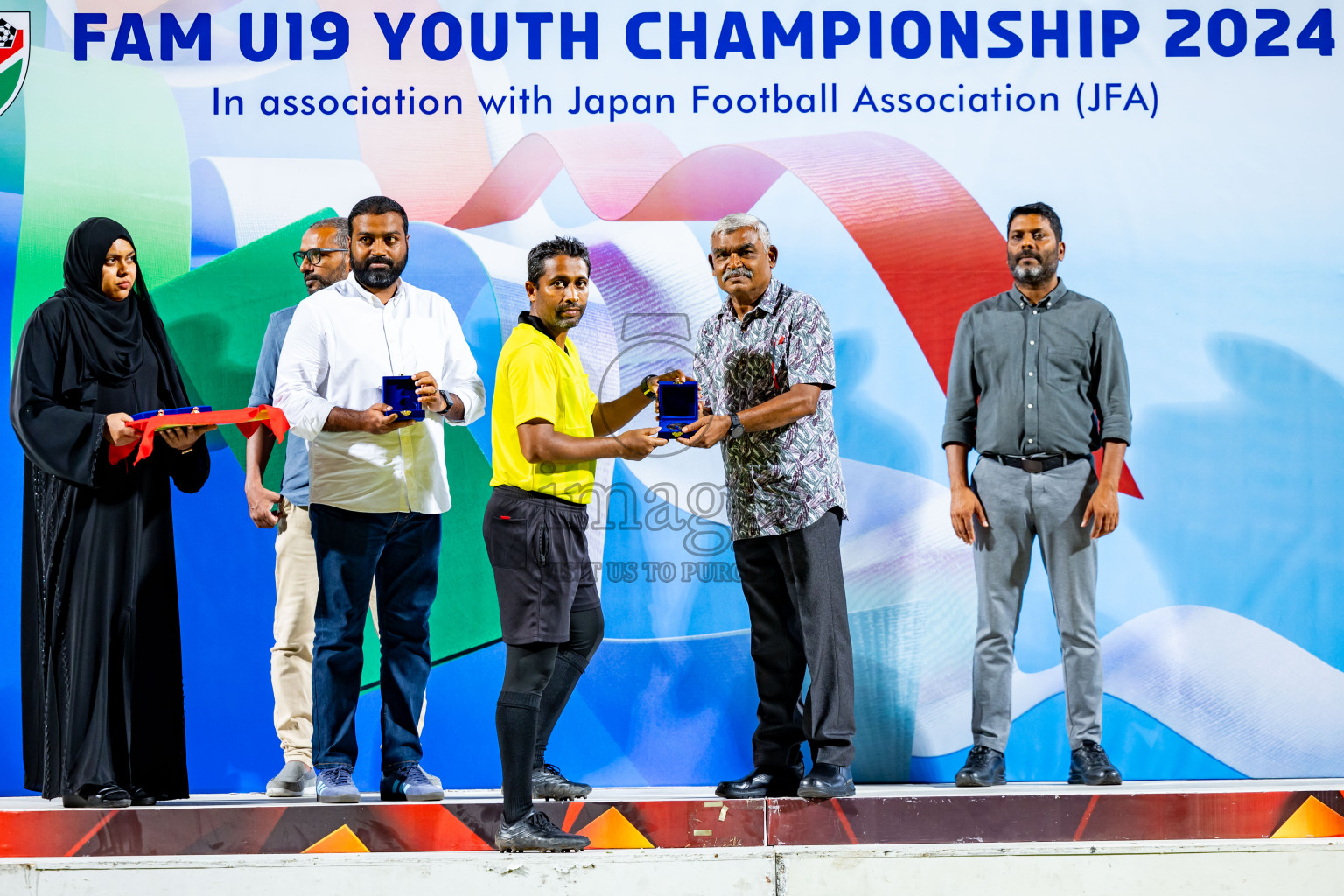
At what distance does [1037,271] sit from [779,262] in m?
0.90

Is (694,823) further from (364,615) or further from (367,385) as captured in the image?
(367,385)

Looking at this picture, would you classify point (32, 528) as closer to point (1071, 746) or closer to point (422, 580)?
point (422, 580)

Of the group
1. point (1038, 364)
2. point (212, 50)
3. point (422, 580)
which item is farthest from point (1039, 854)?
point (212, 50)

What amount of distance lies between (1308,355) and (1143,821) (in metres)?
1.82

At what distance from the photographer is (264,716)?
446 cm

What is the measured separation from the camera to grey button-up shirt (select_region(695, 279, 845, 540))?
382cm

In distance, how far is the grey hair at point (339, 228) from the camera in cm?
433

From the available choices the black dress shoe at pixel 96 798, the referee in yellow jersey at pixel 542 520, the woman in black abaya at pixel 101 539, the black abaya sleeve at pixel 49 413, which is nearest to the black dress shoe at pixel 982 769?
the referee in yellow jersey at pixel 542 520

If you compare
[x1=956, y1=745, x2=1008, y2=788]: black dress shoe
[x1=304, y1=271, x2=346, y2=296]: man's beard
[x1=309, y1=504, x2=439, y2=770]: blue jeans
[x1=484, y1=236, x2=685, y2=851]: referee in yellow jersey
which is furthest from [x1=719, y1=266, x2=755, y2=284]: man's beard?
[x1=956, y1=745, x2=1008, y2=788]: black dress shoe

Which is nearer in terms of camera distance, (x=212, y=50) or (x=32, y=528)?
(x=32, y=528)

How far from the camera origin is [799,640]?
12.9 ft

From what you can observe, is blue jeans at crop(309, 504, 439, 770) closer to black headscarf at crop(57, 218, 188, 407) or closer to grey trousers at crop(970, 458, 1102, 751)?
black headscarf at crop(57, 218, 188, 407)

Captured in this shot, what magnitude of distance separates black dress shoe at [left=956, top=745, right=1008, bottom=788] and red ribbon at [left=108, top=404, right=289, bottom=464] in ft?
7.89

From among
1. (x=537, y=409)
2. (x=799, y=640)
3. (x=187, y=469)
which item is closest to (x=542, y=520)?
(x=537, y=409)
